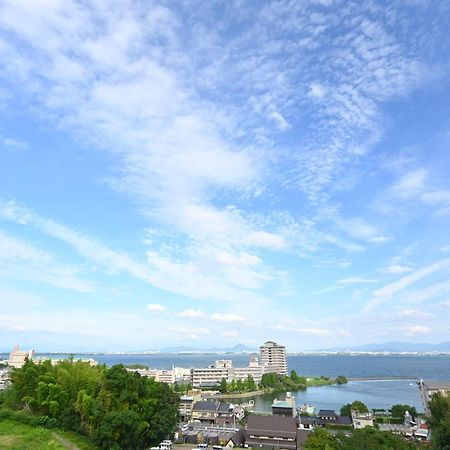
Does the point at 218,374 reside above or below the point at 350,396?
above

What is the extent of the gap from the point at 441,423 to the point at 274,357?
7363 cm

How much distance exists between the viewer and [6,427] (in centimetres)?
2334

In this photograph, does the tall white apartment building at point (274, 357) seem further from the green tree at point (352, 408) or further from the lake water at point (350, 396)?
the green tree at point (352, 408)

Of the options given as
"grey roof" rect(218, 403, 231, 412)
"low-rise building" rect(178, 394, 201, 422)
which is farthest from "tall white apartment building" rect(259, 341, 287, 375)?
"grey roof" rect(218, 403, 231, 412)

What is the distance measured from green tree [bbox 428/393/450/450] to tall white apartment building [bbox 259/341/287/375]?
6691cm

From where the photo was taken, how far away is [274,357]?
9050 cm

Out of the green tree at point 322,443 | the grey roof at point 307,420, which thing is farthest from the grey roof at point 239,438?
the grey roof at point 307,420

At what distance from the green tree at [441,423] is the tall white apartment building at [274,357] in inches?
2634

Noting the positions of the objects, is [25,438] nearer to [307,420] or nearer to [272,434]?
[272,434]

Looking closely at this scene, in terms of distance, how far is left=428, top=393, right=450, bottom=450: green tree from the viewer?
19.8 metres

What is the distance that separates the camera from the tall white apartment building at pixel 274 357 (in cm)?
8825

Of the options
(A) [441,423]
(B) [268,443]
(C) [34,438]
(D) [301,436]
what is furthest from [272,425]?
(C) [34,438]

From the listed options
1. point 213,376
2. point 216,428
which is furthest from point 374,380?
point 216,428

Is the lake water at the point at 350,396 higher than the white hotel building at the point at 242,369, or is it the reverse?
the white hotel building at the point at 242,369
